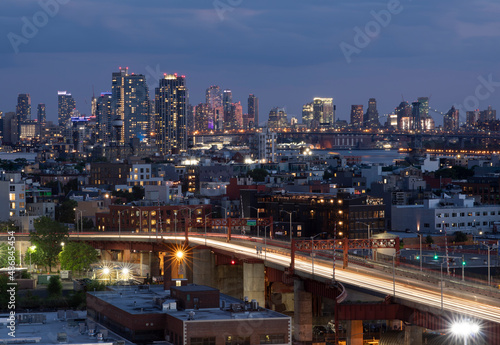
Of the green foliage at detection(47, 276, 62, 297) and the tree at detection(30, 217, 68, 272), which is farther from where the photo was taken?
the tree at detection(30, 217, 68, 272)

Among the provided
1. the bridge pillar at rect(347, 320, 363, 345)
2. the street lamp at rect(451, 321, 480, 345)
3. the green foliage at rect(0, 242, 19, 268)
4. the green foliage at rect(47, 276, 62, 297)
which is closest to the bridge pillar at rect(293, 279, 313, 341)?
the bridge pillar at rect(347, 320, 363, 345)

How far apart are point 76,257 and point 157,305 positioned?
30646 millimetres

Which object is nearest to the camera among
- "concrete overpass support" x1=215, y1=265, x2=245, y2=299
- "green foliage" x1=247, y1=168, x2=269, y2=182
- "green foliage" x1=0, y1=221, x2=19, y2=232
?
"concrete overpass support" x1=215, y1=265, x2=245, y2=299

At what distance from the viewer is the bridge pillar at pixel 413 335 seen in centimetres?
4216

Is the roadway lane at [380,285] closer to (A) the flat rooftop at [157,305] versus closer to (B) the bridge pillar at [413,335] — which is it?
(B) the bridge pillar at [413,335]

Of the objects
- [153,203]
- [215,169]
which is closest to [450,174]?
[215,169]

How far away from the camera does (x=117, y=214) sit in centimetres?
9531

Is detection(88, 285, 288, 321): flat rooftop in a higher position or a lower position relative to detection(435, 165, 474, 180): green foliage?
lower

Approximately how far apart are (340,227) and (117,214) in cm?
1943

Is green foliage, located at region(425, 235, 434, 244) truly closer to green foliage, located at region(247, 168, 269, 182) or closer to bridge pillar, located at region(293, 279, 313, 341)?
bridge pillar, located at region(293, 279, 313, 341)

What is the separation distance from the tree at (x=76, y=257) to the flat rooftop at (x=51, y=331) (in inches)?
1075

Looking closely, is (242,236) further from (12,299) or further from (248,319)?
(248,319)

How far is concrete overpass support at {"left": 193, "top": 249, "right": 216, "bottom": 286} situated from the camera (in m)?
67.6

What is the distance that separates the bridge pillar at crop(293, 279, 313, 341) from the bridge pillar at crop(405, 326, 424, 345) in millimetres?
10107
